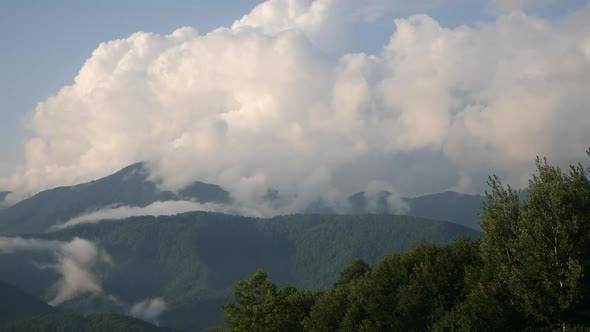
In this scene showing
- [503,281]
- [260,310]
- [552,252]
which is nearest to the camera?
[552,252]

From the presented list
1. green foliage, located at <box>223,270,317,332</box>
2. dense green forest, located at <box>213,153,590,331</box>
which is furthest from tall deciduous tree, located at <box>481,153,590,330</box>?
green foliage, located at <box>223,270,317,332</box>

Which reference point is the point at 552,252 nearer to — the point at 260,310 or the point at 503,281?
the point at 503,281

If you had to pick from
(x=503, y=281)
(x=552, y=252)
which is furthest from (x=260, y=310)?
(x=552, y=252)

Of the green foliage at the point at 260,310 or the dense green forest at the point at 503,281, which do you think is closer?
the dense green forest at the point at 503,281

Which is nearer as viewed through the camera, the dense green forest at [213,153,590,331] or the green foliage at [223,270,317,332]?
the dense green forest at [213,153,590,331]

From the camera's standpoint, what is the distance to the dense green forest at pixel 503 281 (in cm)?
5884

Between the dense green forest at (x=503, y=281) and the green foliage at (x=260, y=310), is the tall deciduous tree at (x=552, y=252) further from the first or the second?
the green foliage at (x=260, y=310)

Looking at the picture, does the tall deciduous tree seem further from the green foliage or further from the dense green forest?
the green foliage

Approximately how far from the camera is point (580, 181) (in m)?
62.7

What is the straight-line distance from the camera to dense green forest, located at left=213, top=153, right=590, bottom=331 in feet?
193

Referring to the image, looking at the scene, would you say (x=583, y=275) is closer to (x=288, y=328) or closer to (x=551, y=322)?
(x=551, y=322)

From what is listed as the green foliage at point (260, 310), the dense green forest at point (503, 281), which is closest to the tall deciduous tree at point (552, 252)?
the dense green forest at point (503, 281)

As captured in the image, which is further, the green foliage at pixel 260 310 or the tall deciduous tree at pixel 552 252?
the green foliage at pixel 260 310

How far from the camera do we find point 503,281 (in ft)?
217
